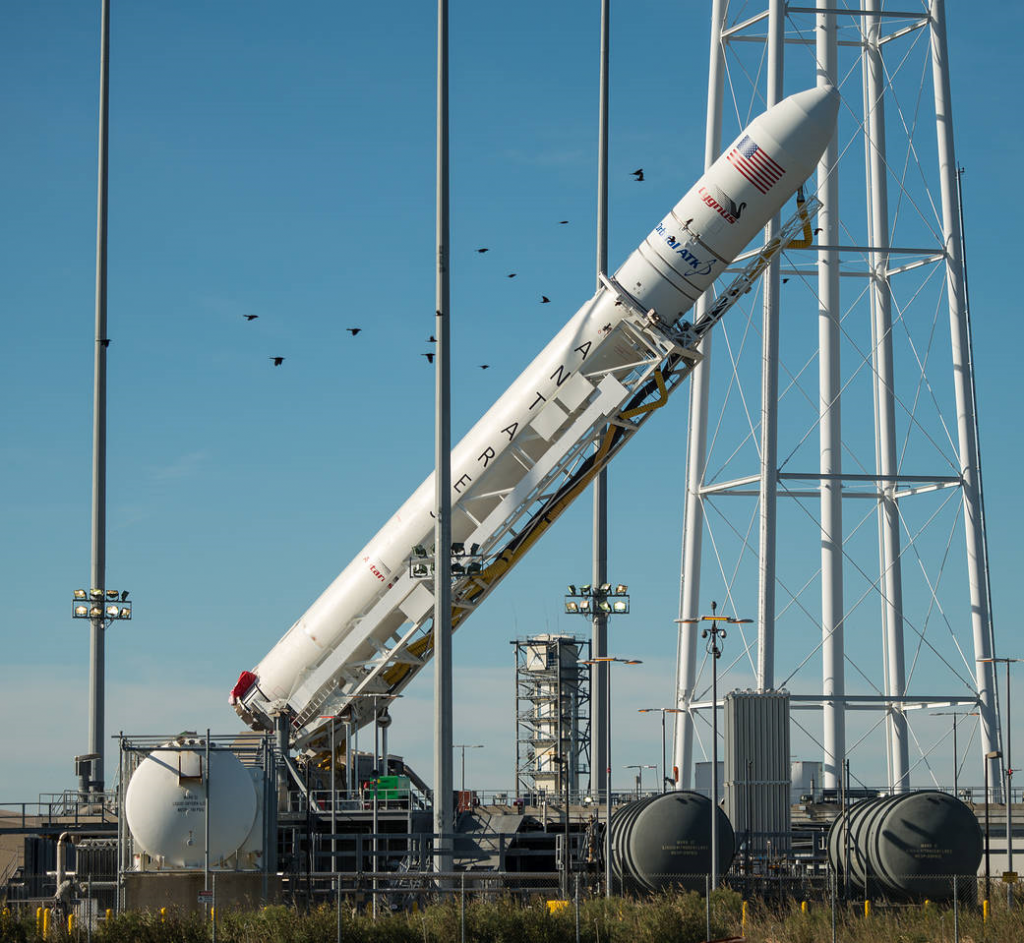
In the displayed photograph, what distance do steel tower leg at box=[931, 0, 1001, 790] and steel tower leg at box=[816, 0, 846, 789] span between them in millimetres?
2619

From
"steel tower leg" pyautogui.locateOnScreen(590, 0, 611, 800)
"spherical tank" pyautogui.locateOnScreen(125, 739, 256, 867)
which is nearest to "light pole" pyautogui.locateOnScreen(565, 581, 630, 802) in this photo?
"steel tower leg" pyautogui.locateOnScreen(590, 0, 611, 800)

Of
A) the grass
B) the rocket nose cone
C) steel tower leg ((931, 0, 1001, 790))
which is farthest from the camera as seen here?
steel tower leg ((931, 0, 1001, 790))

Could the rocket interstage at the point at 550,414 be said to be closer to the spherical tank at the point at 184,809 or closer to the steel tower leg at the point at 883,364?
the spherical tank at the point at 184,809

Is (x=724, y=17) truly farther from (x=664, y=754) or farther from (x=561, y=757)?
(x=561, y=757)

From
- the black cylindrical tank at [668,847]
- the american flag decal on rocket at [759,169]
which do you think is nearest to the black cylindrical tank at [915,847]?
the black cylindrical tank at [668,847]

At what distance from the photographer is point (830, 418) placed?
151ft

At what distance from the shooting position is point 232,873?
33938 millimetres

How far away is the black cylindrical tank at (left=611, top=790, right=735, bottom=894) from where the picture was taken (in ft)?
114

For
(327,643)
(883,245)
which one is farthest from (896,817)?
(883,245)

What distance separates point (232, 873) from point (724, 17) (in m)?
24.4

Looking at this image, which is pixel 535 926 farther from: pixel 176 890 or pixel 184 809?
pixel 176 890

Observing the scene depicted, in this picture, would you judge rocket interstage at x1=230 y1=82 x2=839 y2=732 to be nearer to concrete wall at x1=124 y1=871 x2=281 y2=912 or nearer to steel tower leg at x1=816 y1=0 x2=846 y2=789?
concrete wall at x1=124 y1=871 x2=281 y2=912

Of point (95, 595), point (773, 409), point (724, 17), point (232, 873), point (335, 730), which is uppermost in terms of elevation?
point (724, 17)

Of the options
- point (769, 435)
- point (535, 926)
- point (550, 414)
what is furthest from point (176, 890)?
point (769, 435)
